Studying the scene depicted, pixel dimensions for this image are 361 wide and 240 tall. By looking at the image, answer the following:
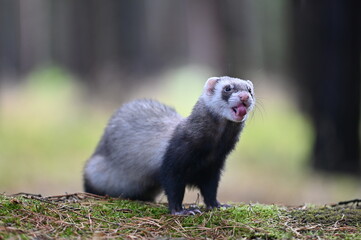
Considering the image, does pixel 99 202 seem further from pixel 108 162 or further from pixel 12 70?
pixel 12 70

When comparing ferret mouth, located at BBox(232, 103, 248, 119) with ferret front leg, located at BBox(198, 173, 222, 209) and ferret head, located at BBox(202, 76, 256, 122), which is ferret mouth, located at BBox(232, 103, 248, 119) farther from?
ferret front leg, located at BBox(198, 173, 222, 209)

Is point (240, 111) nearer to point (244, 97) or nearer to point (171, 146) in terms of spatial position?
point (244, 97)

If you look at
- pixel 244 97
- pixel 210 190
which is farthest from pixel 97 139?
pixel 244 97

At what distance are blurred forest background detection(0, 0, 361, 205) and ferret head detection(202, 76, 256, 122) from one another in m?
0.50

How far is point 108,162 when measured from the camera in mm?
6746

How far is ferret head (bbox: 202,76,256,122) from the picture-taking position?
5.25 metres

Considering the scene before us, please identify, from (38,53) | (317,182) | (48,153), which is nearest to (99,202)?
(317,182)

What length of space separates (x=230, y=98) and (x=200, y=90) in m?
13.0

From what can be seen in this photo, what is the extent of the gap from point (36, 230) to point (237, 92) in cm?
230

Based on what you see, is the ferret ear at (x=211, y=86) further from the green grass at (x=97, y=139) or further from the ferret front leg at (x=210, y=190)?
the green grass at (x=97, y=139)

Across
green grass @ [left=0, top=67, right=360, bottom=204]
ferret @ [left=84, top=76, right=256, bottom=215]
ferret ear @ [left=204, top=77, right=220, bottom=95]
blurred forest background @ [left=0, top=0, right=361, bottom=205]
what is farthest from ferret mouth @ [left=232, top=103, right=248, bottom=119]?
green grass @ [left=0, top=67, right=360, bottom=204]

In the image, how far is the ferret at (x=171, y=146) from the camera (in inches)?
216

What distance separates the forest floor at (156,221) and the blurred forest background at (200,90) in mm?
1737

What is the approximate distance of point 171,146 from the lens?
5.70m
